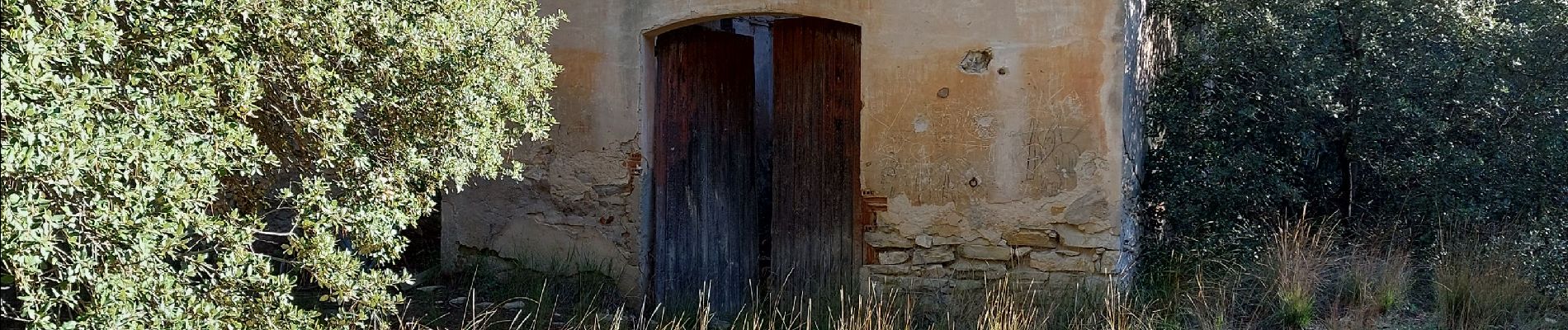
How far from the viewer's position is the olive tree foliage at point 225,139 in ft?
10.0

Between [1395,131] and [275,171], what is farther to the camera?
[1395,131]

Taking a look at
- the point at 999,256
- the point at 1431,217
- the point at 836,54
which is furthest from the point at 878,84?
the point at 1431,217

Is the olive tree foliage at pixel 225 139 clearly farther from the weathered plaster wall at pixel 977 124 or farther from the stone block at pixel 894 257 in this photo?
the stone block at pixel 894 257

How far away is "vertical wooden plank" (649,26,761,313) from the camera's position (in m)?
6.59

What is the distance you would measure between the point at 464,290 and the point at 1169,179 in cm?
371

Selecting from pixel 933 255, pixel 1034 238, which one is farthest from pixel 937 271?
pixel 1034 238

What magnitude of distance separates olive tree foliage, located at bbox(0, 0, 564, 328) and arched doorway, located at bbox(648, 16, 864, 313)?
2.13 metres

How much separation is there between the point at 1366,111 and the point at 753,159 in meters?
3.24

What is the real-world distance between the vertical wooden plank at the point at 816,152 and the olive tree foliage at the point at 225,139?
215 centimetres

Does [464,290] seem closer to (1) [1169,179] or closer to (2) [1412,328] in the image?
(1) [1169,179]

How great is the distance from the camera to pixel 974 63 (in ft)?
18.9

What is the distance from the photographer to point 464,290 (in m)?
6.68

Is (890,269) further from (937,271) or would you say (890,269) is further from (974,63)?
(974,63)

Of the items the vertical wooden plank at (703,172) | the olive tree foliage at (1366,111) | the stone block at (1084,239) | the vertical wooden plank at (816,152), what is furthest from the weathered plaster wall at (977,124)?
the olive tree foliage at (1366,111)
